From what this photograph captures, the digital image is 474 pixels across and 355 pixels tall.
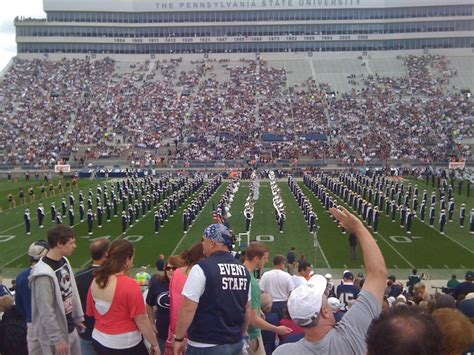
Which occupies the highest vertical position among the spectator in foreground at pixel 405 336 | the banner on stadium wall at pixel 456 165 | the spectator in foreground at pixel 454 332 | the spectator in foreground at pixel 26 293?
the spectator in foreground at pixel 405 336

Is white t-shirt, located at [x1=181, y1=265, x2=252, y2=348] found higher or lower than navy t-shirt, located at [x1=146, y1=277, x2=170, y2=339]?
higher

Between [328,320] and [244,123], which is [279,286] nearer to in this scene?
[328,320]

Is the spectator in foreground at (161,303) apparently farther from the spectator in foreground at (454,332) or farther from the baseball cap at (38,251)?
the spectator in foreground at (454,332)

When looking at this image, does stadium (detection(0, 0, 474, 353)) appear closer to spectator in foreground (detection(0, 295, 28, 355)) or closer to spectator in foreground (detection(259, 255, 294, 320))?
spectator in foreground (detection(259, 255, 294, 320))

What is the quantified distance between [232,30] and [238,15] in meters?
1.51

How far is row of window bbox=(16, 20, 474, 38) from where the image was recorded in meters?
53.9

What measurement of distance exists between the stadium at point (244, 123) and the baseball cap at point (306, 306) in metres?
11.6

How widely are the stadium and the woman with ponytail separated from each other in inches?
406

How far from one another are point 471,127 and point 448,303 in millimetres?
41558

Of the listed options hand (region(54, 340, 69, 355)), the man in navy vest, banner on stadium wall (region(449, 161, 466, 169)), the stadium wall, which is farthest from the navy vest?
the stadium wall

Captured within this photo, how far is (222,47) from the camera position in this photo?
55.3m

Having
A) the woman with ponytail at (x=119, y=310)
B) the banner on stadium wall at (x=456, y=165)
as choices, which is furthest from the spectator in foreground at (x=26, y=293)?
the banner on stadium wall at (x=456, y=165)

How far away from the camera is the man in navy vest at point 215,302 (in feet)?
11.2

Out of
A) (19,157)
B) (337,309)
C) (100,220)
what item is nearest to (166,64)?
(19,157)
